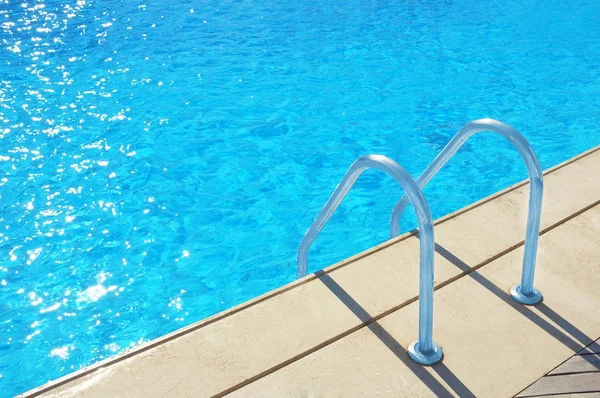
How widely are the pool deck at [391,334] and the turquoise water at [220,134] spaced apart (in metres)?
1.68

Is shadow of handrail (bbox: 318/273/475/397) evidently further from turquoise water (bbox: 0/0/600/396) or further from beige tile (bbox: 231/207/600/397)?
turquoise water (bbox: 0/0/600/396)

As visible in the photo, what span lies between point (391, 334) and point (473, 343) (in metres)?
0.36

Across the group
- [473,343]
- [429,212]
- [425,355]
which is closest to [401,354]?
[425,355]

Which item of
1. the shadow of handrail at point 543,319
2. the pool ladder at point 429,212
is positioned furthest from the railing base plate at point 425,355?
the shadow of handrail at point 543,319

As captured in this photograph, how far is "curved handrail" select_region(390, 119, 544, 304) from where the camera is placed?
2520 mm

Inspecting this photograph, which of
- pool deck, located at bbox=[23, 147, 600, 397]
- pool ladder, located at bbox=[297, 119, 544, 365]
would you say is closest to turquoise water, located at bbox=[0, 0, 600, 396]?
pool deck, located at bbox=[23, 147, 600, 397]

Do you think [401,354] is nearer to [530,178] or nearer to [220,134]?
[530,178]

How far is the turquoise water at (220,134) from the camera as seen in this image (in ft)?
15.5

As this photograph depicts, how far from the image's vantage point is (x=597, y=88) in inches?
301

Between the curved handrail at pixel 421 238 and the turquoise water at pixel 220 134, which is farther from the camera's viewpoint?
the turquoise water at pixel 220 134

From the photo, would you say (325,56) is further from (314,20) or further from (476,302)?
(476,302)

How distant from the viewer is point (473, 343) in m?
2.74

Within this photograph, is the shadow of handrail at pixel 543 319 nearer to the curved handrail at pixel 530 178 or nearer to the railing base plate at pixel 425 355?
the curved handrail at pixel 530 178

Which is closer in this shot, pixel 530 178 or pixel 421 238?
pixel 421 238
